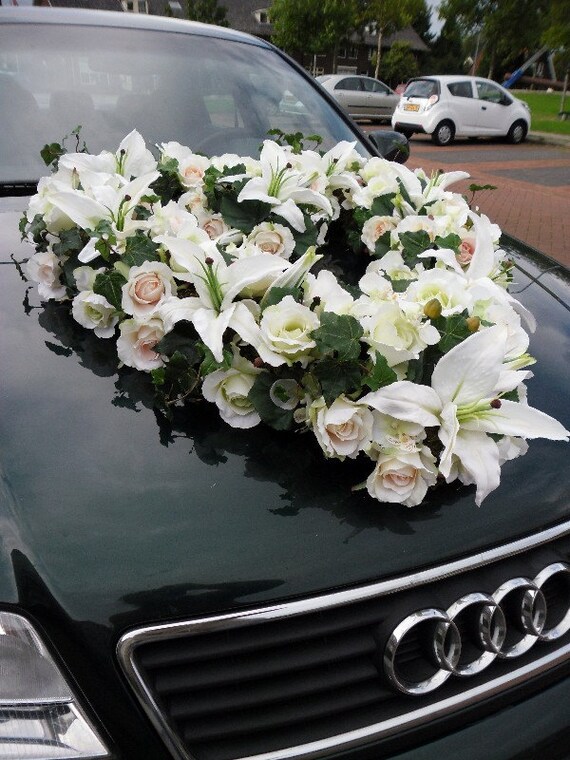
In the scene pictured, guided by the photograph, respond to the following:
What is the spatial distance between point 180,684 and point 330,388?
0.52 metres

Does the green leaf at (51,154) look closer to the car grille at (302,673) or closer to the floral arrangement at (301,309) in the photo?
the floral arrangement at (301,309)

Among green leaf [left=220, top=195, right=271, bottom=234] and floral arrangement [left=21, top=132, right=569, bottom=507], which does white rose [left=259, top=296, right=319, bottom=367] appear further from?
green leaf [left=220, top=195, right=271, bottom=234]

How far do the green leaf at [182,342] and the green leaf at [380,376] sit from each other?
1.13 feet

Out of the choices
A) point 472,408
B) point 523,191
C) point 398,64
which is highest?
point 398,64

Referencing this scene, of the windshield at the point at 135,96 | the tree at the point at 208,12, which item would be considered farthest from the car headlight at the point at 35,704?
the tree at the point at 208,12

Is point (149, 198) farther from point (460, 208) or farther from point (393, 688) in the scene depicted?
point (393, 688)

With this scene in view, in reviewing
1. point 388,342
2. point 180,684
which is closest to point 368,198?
point 388,342

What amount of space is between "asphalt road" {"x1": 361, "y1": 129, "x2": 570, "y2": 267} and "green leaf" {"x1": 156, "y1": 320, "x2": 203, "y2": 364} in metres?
2.76

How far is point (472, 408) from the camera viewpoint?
1.20 meters

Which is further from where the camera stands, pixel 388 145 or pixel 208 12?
pixel 208 12

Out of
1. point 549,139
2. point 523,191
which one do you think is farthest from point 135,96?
point 549,139

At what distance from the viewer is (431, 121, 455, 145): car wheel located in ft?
56.5

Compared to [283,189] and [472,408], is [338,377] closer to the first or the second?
[472,408]

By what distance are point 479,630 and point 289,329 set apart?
60cm
